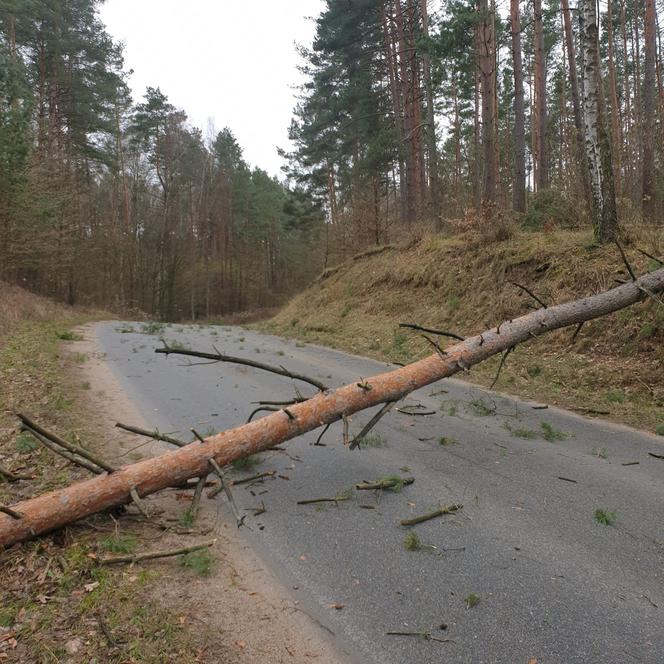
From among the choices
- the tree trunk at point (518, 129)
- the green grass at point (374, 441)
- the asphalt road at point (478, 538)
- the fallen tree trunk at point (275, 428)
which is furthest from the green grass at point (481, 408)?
the tree trunk at point (518, 129)

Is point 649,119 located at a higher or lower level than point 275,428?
higher

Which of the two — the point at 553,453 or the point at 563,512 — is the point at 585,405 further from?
the point at 563,512

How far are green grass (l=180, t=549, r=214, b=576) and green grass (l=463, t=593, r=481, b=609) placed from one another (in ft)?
4.75

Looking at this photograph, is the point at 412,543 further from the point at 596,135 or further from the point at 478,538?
the point at 596,135

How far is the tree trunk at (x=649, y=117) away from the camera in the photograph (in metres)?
13.2

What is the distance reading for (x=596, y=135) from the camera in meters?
9.12

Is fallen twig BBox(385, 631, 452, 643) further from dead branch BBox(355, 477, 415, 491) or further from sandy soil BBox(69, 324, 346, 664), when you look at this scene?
dead branch BBox(355, 477, 415, 491)

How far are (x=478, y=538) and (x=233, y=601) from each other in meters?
1.55

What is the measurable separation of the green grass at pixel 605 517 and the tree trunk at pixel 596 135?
768 cm

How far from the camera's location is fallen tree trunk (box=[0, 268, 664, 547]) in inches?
118

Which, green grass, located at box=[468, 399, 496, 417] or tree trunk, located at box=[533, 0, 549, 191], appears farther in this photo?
tree trunk, located at box=[533, 0, 549, 191]

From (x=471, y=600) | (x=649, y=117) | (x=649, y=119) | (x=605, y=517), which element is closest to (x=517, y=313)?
(x=605, y=517)

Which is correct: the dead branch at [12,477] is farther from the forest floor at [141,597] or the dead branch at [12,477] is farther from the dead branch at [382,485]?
the dead branch at [382,485]

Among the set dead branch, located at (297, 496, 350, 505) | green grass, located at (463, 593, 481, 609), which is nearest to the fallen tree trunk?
dead branch, located at (297, 496, 350, 505)
